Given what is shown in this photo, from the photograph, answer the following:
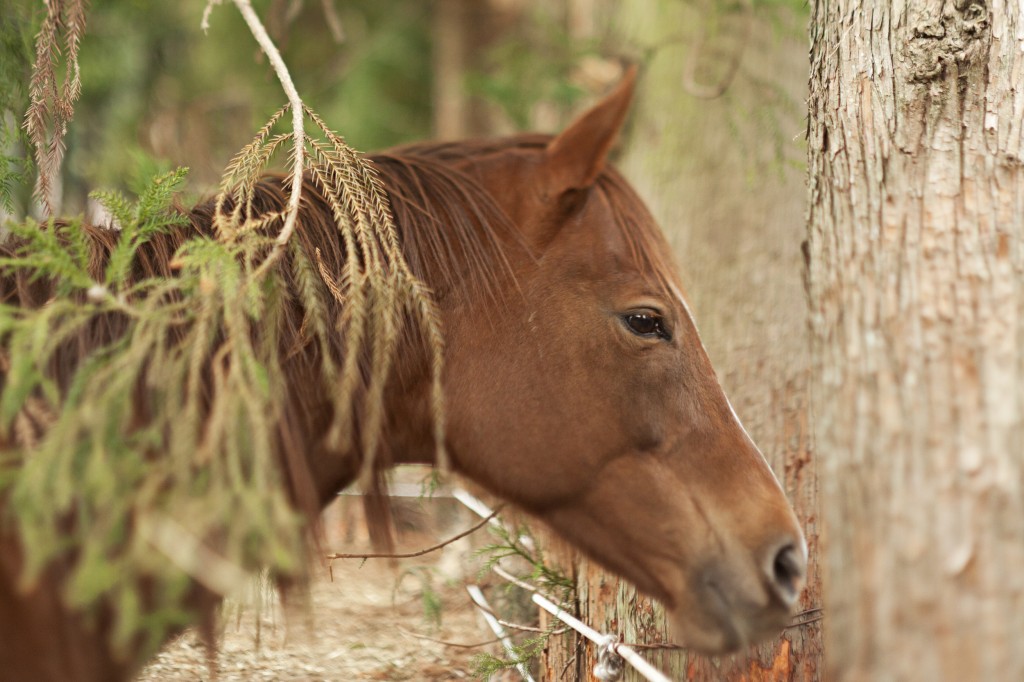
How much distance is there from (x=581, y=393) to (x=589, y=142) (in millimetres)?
690

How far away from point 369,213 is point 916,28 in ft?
4.60

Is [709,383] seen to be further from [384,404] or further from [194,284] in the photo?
[194,284]

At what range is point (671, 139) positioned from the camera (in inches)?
179

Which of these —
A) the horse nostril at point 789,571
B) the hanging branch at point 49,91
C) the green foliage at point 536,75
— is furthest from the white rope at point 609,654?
the green foliage at point 536,75

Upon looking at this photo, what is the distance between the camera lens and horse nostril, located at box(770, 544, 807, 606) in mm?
2002

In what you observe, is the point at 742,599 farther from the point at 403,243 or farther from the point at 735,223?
the point at 735,223

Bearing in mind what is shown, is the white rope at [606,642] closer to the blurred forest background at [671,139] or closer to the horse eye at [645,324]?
the blurred forest background at [671,139]

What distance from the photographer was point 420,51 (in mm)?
9961

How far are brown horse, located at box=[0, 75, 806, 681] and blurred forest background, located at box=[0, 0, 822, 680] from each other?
0.65 m

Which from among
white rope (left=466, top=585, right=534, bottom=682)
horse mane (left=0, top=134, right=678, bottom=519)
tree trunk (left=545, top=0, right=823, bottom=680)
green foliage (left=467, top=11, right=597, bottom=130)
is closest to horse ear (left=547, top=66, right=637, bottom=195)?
horse mane (left=0, top=134, right=678, bottom=519)

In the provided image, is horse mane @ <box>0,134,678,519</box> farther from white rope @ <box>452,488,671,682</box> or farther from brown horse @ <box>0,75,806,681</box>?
white rope @ <box>452,488,671,682</box>

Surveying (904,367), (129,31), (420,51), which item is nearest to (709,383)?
(904,367)

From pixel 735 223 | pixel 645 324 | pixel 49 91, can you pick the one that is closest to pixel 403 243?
pixel 645 324

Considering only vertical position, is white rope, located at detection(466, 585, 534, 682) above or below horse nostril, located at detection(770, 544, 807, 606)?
below
